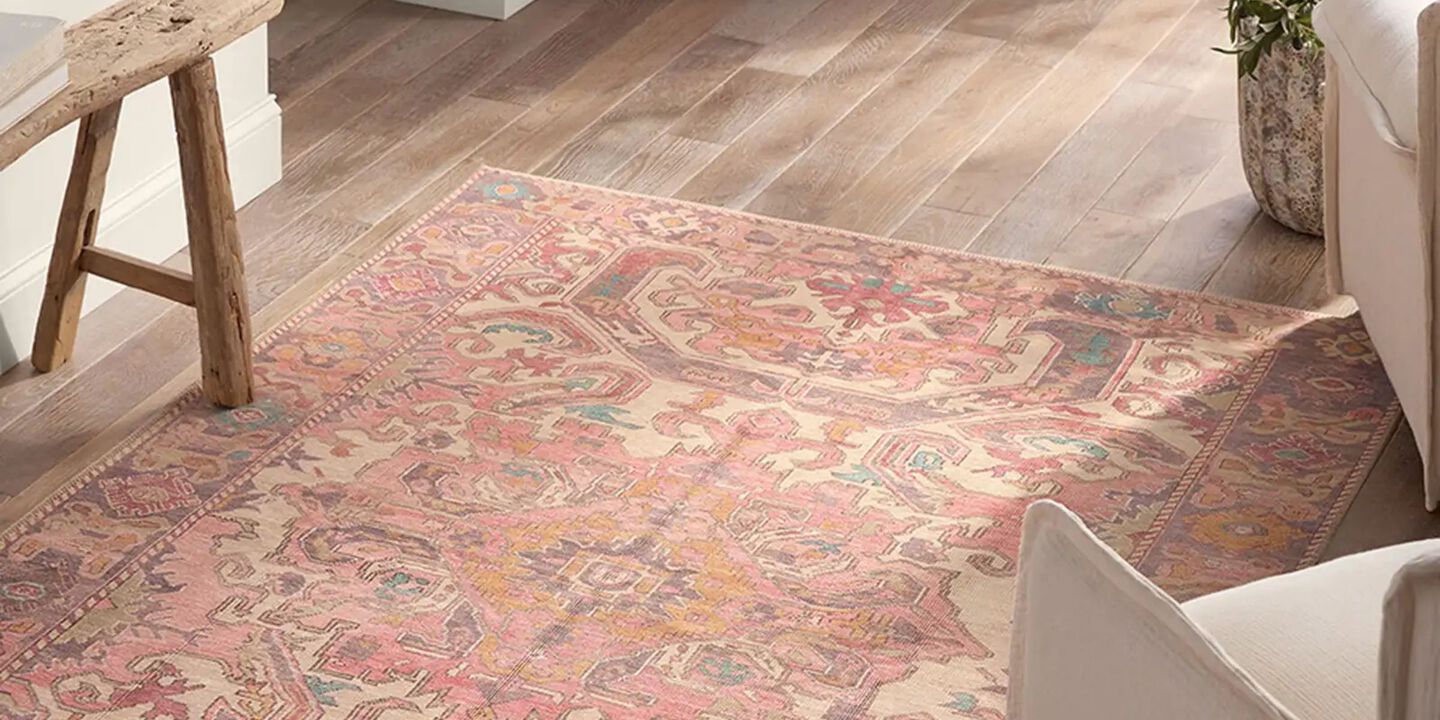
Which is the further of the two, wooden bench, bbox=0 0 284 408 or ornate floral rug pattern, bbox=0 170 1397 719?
wooden bench, bbox=0 0 284 408

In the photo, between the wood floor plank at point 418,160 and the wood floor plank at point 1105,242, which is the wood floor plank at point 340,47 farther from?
the wood floor plank at point 1105,242

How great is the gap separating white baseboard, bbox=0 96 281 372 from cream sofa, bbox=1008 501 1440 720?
2055 mm

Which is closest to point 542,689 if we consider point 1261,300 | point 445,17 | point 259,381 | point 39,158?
point 259,381

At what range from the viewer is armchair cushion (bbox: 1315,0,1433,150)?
2.51m

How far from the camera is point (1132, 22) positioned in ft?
15.6

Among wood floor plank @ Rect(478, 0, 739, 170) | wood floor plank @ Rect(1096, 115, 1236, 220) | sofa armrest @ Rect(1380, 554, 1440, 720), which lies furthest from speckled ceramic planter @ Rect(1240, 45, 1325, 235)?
sofa armrest @ Rect(1380, 554, 1440, 720)

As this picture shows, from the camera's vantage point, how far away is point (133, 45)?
244 centimetres

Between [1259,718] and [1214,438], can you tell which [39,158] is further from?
[1259,718]

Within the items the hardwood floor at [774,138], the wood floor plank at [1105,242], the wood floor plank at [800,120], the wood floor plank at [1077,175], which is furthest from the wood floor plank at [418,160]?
the wood floor plank at [1105,242]

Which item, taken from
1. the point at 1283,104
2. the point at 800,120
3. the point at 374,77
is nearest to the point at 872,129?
the point at 800,120

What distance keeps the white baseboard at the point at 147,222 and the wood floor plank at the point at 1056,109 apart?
1280mm

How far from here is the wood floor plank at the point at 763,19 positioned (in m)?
4.57

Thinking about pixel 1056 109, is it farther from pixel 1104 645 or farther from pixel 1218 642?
pixel 1104 645

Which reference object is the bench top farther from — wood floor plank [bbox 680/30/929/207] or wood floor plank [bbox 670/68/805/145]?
wood floor plank [bbox 670/68/805/145]
